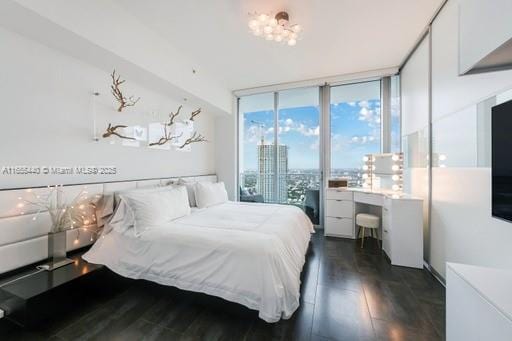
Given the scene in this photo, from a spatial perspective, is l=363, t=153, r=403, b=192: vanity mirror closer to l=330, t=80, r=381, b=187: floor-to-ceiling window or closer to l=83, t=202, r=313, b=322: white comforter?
l=330, t=80, r=381, b=187: floor-to-ceiling window

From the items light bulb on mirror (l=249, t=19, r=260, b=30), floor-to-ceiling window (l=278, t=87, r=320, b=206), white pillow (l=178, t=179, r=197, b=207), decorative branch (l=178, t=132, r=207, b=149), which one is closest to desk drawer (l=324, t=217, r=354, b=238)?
floor-to-ceiling window (l=278, t=87, r=320, b=206)

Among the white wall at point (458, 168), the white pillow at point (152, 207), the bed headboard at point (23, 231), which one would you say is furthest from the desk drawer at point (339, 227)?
the bed headboard at point (23, 231)

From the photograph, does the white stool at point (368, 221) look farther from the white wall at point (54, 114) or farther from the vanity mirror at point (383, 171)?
the white wall at point (54, 114)

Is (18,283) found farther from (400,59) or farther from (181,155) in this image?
(400,59)

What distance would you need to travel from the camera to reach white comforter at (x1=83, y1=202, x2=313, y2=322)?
1.59 m

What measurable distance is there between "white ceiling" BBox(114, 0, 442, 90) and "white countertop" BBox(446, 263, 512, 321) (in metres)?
2.47

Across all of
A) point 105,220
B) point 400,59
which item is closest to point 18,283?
point 105,220

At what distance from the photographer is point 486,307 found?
954 mm

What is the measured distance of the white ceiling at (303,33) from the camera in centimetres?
221

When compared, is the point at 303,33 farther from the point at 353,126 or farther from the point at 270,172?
the point at 270,172

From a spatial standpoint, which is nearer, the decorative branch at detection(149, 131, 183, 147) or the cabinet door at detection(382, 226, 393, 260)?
the cabinet door at detection(382, 226, 393, 260)

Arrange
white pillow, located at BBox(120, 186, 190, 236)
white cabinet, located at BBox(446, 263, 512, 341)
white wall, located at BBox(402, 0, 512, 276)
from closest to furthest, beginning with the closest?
white cabinet, located at BBox(446, 263, 512, 341), white wall, located at BBox(402, 0, 512, 276), white pillow, located at BBox(120, 186, 190, 236)

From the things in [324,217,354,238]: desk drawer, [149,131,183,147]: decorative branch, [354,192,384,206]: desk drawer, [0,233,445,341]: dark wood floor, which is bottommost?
[0,233,445,341]: dark wood floor

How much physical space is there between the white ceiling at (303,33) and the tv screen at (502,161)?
1657mm
